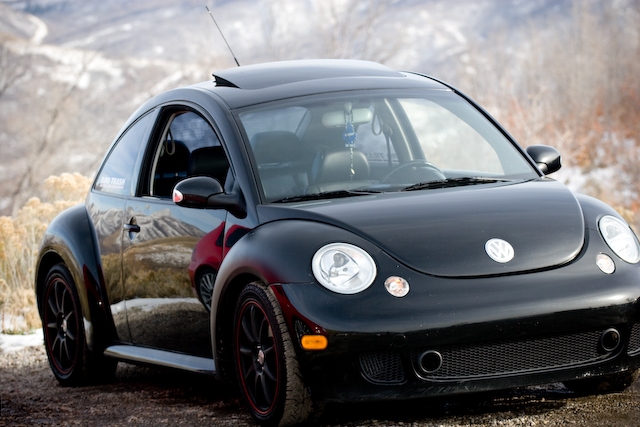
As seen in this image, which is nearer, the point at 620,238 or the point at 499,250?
the point at 499,250

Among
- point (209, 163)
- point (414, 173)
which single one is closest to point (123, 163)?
point (209, 163)

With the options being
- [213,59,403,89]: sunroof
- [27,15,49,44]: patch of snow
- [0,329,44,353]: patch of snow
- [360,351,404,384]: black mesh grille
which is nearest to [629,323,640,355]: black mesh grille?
[360,351,404,384]: black mesh grille

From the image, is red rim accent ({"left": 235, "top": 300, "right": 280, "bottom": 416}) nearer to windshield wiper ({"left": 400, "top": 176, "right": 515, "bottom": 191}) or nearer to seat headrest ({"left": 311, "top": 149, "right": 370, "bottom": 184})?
seat headrest ({"left": 311, "top": 149, "right": 370, "bottom": 184})

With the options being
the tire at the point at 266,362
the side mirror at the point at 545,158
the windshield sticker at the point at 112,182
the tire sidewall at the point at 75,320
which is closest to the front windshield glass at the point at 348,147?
the side mirror at the point at 545,158

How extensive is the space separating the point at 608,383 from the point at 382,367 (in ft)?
4.38

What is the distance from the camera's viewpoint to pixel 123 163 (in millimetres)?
5418

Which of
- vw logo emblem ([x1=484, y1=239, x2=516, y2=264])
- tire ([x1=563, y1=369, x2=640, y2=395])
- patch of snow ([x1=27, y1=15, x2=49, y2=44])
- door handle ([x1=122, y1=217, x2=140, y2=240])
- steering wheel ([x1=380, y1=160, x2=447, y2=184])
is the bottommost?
tire ([x1=563, y1=369, x2=640, y2=395])

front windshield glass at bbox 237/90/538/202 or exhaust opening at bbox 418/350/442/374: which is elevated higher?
front windshield glass at bbox 237/90/538/202

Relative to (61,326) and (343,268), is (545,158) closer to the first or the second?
(343,268)

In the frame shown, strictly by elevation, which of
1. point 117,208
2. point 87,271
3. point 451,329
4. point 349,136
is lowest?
point 451,329

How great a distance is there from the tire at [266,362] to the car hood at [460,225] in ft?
1.42

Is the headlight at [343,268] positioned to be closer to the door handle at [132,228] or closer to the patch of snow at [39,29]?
the door handle at [132,228]

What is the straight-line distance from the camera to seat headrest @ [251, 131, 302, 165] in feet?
14.0

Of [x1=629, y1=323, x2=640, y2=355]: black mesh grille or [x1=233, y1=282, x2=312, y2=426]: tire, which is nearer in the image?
[x1=233, y1=282, x2=312, y2=426]: tire
